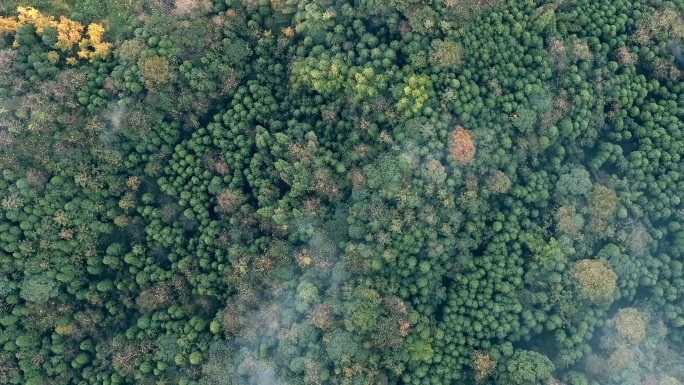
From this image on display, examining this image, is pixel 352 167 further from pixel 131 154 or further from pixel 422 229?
pixel 131 154

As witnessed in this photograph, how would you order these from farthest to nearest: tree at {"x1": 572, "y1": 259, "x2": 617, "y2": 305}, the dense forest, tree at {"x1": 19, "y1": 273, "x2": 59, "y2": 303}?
tree at {"x1": 572, "y1": 259, "x2": 617, "y2": 305}, the dense forest, tree at {"x1": 19, "y1": 273, "x2": 59, "y2": 303}

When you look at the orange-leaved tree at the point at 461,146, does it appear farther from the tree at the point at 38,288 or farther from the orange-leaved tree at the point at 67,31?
the tree at the point at 38,288

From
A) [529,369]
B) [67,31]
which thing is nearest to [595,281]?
[529,369]

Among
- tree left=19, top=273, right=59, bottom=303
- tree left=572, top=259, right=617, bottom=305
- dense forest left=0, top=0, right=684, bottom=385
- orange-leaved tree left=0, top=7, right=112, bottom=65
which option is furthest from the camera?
orange-leaved tree left=0, top=7, right=112, bottom=65

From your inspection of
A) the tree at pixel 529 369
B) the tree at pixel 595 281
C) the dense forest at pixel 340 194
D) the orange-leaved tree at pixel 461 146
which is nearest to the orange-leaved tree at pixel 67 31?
the dense forest at pixel 340 194

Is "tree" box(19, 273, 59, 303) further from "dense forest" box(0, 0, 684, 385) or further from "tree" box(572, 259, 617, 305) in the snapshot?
"tree" box(572, 259, 617, 305)

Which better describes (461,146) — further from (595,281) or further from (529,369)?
(529,369)

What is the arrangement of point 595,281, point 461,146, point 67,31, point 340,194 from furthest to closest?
point 67,31
point 340,194
point 595,281
point 461,146

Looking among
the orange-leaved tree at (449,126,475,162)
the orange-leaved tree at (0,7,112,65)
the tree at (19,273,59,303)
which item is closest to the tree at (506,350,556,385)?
the orange-leaved tree at (449,126,475,162)

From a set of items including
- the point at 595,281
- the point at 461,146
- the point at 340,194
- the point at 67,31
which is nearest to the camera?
the point at 461,146

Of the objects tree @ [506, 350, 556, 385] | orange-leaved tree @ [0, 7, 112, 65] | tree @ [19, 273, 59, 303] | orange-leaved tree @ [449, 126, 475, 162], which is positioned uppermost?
orange-leaved tree @ [449, 126, 475, 162]
